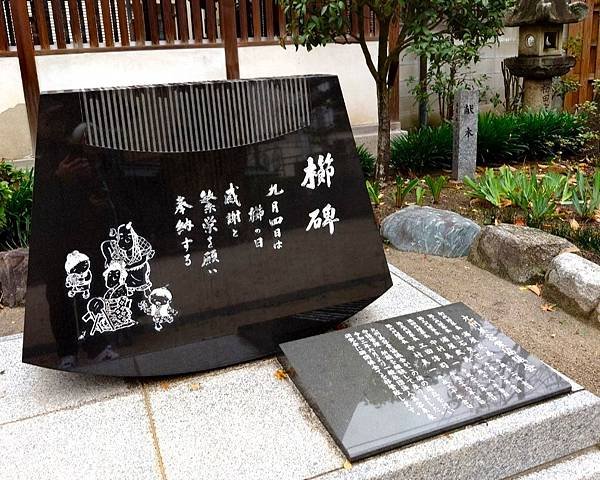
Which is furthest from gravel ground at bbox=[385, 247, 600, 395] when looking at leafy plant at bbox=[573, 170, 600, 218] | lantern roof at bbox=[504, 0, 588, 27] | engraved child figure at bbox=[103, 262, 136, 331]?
lantern roof at bbox=[504, 0, 588, 27]

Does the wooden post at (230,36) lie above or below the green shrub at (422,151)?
above

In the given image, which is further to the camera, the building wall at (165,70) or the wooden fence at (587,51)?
the wooden fence at (587,51)

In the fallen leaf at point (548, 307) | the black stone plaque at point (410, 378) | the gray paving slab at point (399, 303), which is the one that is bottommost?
the fallen leaf at point (548, 307)

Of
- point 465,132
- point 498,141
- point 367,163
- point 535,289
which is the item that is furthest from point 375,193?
point 498,141

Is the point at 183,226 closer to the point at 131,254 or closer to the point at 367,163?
the point at 131,254

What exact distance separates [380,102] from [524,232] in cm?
236

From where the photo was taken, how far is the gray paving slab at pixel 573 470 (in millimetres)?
2143

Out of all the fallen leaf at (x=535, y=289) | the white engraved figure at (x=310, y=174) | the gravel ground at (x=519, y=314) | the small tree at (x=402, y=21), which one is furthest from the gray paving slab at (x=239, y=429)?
the small tree at (x=402, y=21)

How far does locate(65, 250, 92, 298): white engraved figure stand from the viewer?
235 cm

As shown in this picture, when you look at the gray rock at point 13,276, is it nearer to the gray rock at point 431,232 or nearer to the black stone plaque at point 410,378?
the black stone plaque at point 410,378

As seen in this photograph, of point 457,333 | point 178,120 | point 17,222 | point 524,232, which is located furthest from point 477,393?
point 17,222

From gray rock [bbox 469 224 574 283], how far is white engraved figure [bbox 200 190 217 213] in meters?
2.23

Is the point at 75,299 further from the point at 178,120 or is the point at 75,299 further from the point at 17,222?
the point at 17,222

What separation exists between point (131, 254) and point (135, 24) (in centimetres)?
480
